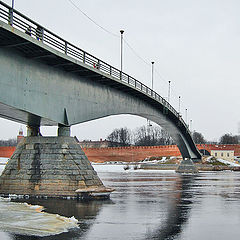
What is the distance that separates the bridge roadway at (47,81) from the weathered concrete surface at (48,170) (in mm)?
1722

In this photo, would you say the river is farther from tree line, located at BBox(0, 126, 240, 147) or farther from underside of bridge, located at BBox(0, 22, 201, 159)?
tree line, located at BBox(0, 126, 240, 147)

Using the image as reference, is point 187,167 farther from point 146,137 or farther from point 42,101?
point 146,137

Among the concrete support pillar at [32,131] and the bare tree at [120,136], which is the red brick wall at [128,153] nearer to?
the bare tree at [120,136]

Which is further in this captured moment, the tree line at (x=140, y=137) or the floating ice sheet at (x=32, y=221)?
the tree line at (x=140, y=137)

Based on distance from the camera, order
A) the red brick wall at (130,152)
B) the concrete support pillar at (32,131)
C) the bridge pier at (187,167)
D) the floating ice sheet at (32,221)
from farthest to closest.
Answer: the red brick wall at (130,152), the bridge pier at (187,167), the concrete support pillar at (32,131), the floating ice sheet at (32,221)

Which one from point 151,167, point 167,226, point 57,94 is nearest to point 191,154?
point 151,167

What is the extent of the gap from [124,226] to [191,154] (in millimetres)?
63472

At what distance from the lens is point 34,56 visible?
20984mm

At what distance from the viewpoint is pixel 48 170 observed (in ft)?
69.3

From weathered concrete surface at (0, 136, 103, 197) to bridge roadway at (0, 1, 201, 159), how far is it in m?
1.72

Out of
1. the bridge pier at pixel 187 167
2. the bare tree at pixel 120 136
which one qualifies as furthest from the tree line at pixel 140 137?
the bridge pier at pixel 187 167

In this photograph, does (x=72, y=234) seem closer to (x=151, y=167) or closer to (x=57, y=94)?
(x=57, y=94)

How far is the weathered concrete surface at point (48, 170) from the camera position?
826 inches

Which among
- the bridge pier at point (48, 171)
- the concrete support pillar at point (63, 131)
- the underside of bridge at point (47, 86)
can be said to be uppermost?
the underside of bridge at point (47, 86)
